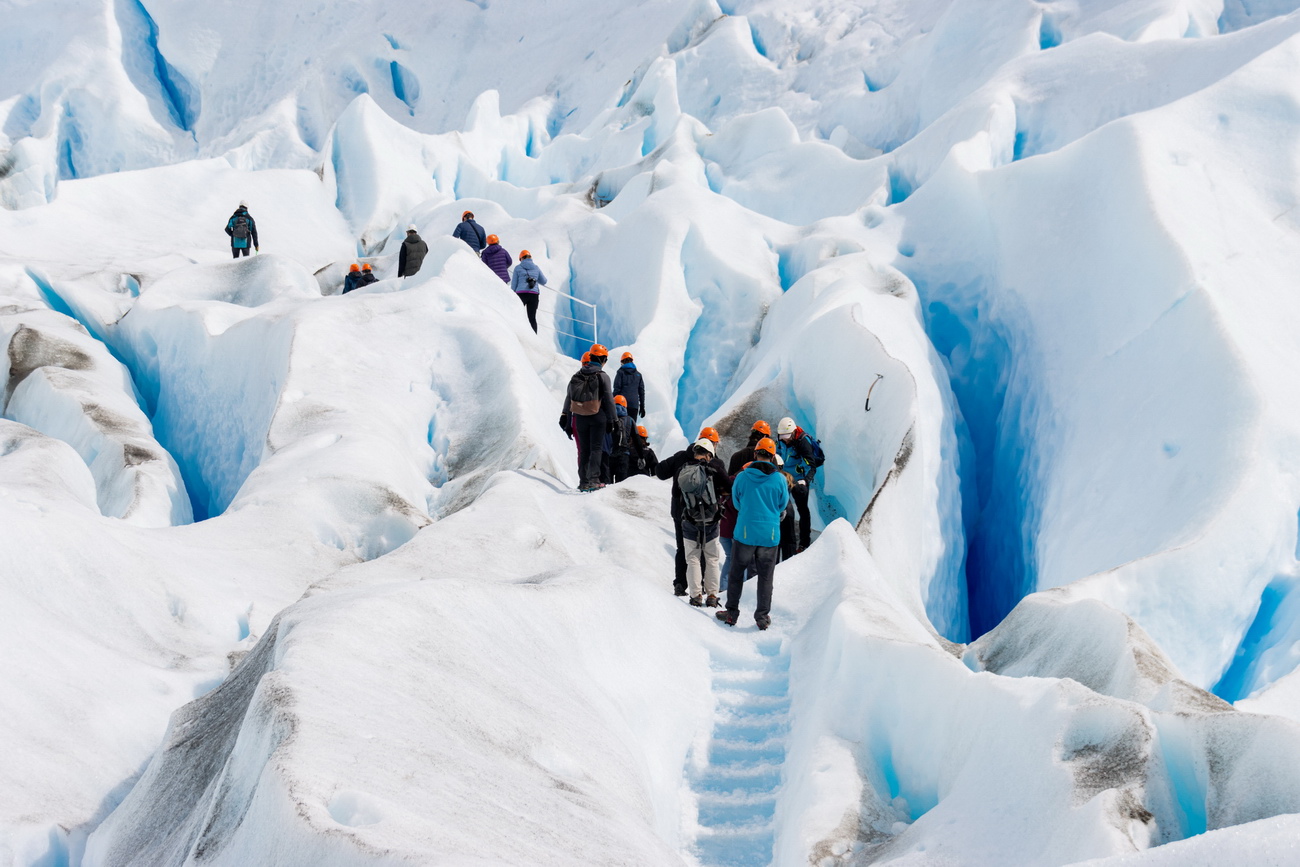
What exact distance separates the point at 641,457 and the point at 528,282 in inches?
200

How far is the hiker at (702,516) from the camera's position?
654 centimetres

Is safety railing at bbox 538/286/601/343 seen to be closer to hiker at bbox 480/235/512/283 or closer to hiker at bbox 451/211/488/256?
hiker at bbox 451/211/488/256

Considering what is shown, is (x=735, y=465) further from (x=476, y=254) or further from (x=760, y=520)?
(x=476, y=254)

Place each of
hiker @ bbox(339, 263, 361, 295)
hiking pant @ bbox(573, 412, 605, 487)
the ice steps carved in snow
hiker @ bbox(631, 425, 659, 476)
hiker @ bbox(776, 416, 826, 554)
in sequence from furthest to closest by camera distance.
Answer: hiker @ bbox(339, 263, 361, 295), hiker @ bbox(631, 425, 659, 476), hiking pant @ bbox(573, 412, 605, 487), hiker @ bbox(776, 416, 826, 554), the ice steps carved in snow

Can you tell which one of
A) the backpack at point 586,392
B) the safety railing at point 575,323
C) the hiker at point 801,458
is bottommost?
the safety railing at point 575,323

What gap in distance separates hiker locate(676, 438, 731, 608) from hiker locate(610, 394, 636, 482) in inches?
129

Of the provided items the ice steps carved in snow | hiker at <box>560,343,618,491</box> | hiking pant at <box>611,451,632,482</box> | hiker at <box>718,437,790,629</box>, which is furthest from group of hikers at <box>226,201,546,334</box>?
the ice steps carved in snow

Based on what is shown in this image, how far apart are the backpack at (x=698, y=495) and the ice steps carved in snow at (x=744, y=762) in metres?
0.97

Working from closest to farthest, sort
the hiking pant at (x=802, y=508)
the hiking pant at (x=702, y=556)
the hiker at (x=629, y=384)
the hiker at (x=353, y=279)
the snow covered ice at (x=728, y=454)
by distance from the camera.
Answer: the snow covered ice at (x=728, y=454) < the hiking pant at (x=702, y=556) < the hiking pant at (x=802, y=508) < the hiker at (x=629, y=384) < the hiker at (x=353, y=279)

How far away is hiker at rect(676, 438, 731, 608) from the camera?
6.54 m

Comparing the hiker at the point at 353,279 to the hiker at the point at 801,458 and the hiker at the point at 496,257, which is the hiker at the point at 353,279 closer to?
the hiker at the point at 496,257

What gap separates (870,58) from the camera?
24.2 metres

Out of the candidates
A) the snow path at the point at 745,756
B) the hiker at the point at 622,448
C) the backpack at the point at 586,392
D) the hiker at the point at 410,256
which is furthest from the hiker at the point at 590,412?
the hiker at the point at 410,256

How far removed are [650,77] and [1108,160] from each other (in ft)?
62.3
